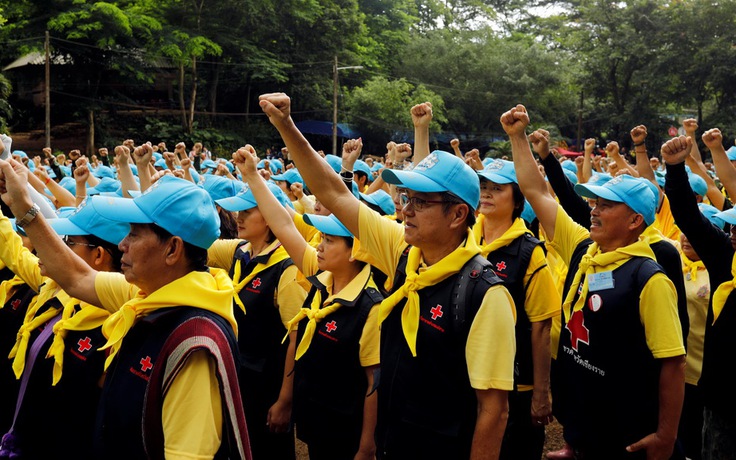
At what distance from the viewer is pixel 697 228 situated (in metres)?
3.87

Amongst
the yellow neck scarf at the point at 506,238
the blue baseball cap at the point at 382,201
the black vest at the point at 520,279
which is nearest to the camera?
the black vest at the point at 520,279

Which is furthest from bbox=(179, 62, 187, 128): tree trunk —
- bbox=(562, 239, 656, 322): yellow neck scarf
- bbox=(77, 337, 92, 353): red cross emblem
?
bbox=(562, 239, 656, 322): yellow neck scarf

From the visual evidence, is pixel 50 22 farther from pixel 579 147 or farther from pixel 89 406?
pixel 89 406

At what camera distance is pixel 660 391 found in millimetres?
3488

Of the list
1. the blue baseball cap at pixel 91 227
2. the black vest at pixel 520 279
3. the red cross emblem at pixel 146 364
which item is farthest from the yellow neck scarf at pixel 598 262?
the blue baseball cap at pixel 91 227

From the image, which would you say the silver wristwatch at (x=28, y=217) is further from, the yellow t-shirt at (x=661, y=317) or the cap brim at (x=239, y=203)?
the yellow t-shirt at (x=661, y=317)

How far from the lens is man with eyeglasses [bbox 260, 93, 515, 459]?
8.87 ft

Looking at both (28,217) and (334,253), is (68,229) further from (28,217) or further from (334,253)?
(334,253)

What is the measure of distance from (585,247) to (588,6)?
A: 128 ft

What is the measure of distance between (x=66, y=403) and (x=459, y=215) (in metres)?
2.03

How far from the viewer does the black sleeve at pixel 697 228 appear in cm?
368

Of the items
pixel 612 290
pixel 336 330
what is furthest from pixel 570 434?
pixel 336 330

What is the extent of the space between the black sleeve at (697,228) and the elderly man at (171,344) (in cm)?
250

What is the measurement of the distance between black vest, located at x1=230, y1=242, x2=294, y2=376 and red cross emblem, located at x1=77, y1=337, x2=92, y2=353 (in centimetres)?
139
